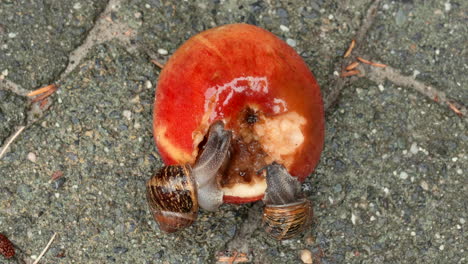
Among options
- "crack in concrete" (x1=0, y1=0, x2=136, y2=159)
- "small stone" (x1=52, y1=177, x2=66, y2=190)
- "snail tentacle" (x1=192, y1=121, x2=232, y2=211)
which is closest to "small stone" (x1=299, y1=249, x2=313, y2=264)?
"snail tentacle" (x1=192, y1=121, x2=232, y2=211)

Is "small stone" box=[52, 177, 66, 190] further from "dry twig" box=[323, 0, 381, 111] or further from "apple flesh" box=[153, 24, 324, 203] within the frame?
"dry twig" box=[323, 0, 381, 111]

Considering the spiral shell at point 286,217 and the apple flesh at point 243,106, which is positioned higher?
the apple flesh at point 243,106

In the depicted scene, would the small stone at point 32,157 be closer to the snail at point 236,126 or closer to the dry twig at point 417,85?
the snail at point 236,126

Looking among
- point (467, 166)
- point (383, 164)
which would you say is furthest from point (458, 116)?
point (383, 164)

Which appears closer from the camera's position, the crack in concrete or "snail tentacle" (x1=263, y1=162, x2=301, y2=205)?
"snail tentacle" (x1=263, y1=162, x2=301, y2=205)

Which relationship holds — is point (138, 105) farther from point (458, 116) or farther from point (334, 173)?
point (458, 116)

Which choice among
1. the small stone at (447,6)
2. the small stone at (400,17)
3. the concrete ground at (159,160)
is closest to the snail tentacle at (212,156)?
the concrete ground at (159,160)

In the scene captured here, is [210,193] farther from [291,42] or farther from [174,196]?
[291,42]
